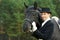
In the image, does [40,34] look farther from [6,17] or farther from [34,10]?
[6,17]

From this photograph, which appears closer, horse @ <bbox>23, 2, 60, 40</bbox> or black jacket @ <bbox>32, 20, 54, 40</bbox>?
horse @ <bbox>23, 2, 60, 40</bbox>

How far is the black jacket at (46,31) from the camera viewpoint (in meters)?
5.05

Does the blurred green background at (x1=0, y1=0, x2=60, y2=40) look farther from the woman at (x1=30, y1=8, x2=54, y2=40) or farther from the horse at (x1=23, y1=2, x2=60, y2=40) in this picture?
the woman at (x1=30, y1=8, x2=54, y2=40)

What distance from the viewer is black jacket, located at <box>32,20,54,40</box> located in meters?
5.05

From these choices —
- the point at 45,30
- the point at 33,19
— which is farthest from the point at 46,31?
Answer: the point at 33,19

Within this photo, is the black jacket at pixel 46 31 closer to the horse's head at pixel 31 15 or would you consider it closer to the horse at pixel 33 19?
the horse at pixel 33 19

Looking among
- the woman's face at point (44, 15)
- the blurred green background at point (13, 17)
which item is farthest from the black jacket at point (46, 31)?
the blurred green background at point (13, 17)

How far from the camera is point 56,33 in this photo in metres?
5.12

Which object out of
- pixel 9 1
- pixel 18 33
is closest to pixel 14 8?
pixel 9 1

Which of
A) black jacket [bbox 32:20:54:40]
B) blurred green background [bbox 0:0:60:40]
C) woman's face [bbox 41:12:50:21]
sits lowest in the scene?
black jacket [bbox 32:20:54:40]

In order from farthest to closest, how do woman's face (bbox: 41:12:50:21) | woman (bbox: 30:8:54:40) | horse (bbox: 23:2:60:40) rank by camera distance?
woman's face (bbox: 41:12:50:21) < woman (bbox: 30:8:54:40) < horse (bbox: 23:2:60:40)

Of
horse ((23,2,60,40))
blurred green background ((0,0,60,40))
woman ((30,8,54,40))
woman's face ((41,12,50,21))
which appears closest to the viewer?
horse ((23,2,60,40))

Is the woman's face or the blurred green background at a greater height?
the blurred green background

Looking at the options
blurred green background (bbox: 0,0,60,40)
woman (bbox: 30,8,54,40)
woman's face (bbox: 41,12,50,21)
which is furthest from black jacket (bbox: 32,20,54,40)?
blurred green background (bbox: 0,0,60,40)
